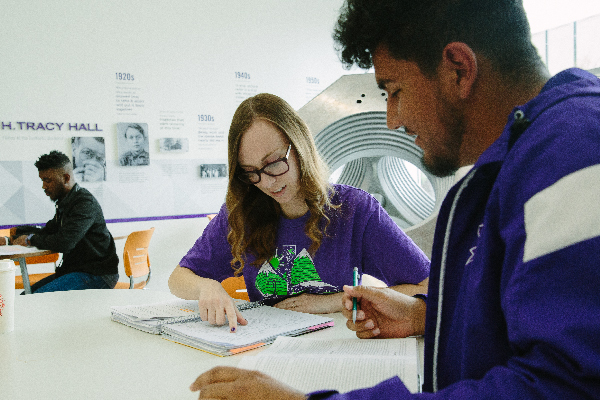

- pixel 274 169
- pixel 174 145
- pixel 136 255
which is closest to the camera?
pixel 274 169

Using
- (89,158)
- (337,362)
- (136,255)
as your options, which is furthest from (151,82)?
(337,362)

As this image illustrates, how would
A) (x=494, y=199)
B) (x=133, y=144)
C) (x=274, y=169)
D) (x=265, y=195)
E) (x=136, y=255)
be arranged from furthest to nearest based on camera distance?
1. (x=133, y=144)
2. (x=136, y=255)
3. (x=265, y=195)
4. (x=274, y=169)
5. (x=494, y=199)

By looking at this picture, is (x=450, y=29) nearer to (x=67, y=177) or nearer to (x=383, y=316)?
(x=383, y=316)

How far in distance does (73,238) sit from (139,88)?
1.87m

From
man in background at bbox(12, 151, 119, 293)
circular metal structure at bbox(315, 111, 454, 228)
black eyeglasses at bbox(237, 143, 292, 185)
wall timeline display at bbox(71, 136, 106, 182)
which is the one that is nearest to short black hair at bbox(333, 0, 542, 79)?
black eyeglasses at bbox(237, 143, 292, 185)

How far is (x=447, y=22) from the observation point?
28.7 inches

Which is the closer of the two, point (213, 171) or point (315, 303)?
point (315, 303)

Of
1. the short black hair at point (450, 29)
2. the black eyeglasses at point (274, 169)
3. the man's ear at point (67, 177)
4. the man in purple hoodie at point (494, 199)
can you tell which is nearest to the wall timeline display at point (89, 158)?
the man's ear at point (67, 177)

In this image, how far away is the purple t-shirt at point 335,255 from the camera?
1604 millimetres

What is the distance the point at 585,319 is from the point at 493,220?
0.17 metres

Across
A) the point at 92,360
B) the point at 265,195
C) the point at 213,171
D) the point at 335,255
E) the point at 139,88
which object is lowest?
the point at 92,360

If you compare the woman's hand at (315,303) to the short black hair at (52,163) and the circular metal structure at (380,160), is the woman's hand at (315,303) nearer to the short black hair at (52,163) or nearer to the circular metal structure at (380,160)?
the circular metal structure at (380,160)

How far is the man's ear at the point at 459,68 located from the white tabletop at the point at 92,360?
70 centimetres

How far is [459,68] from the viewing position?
0.71 metres
